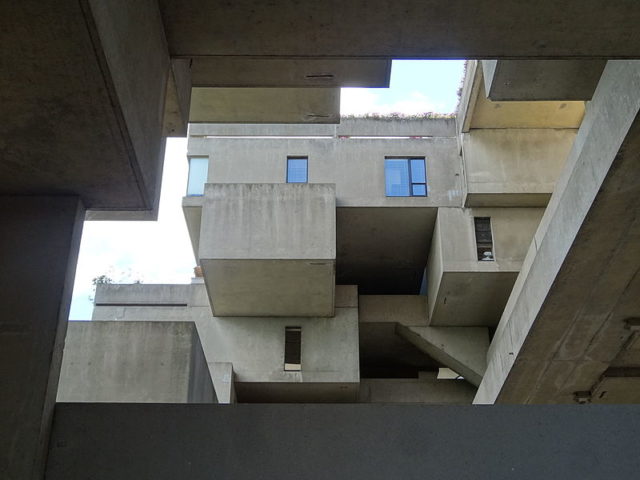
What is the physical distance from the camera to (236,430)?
11.9 ft

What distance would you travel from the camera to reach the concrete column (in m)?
3.39

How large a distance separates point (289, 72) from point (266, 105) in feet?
6.32

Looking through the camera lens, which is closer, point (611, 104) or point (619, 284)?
point (611, 104)

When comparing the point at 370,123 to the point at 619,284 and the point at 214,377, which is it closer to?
the point at 214,377

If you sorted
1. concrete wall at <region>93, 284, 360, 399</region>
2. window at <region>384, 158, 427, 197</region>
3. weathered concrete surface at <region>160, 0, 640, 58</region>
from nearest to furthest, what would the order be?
weathered concrete surface at <region>160, 0, 640, 58</region>
concrete wall at <region>93, 284, 360, 399</region>
window at <region>384, 158, 427, 197</region>

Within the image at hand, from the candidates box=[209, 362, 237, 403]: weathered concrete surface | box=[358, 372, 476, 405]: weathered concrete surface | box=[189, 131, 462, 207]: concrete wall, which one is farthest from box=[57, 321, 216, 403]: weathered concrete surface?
box=[358, 372, 476, 405]: weathered concrete surface

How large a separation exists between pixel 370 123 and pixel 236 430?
13.8 meters

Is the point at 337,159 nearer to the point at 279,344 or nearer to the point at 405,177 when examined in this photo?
the point at 405,177

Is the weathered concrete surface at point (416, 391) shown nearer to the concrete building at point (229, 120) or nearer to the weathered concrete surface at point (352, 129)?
the weathered concrete surface at point (352, 129)

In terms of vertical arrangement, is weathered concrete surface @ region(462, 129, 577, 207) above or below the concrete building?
above

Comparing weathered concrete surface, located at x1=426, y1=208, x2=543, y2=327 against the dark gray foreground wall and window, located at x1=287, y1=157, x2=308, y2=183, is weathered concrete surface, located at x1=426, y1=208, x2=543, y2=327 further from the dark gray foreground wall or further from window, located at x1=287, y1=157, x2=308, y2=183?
the dark gray foreground wall

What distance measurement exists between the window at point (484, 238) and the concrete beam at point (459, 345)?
2.30 m

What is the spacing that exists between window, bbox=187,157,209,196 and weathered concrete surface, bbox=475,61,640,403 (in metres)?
7.93

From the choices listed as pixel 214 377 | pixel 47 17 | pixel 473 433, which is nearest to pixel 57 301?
pixel 47 17
